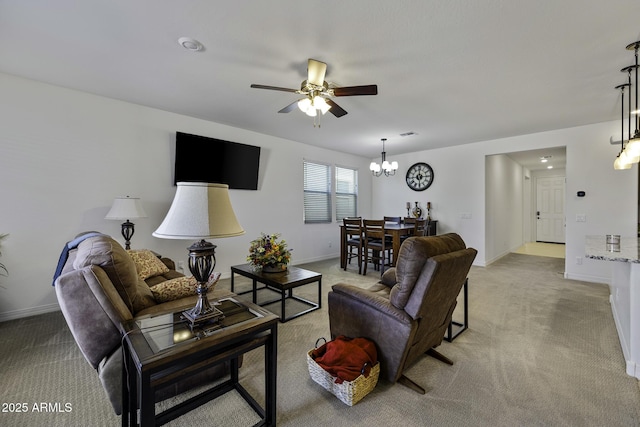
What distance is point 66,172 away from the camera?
306 cm

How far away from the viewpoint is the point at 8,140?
2.75 meters

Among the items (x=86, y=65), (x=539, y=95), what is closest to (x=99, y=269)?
(x=86, y=65)

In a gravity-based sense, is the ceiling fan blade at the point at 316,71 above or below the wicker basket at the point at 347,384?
above

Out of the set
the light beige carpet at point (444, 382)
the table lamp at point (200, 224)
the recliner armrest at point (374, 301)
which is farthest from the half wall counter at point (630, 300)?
the table lamp at point (200, 224)

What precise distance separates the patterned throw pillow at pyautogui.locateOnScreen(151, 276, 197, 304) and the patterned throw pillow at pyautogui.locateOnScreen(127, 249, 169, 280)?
0.89 m

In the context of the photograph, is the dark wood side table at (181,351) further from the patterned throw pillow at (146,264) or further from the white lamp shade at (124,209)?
the white lamp shade at (124,209)

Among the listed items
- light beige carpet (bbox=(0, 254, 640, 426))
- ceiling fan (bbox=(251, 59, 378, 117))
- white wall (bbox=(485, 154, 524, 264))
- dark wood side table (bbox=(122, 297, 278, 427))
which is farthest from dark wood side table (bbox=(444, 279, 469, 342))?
white wall (bbox=(485, 154, 524, 264))

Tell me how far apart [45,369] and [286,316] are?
189 centimetres

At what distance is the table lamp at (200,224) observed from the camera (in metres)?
1.26

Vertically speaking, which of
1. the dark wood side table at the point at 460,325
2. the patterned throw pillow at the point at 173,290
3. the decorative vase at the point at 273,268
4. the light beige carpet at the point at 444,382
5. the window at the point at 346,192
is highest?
the window at the point at 346,192

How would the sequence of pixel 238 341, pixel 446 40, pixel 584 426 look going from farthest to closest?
pixel 446 40 < pixel 584 426 < pixel 238 341

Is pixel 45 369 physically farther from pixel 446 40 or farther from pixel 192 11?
pixel 446 40

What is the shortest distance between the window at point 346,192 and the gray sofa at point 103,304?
5044 millimetres

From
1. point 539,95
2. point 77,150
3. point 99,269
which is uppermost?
point 539,95
